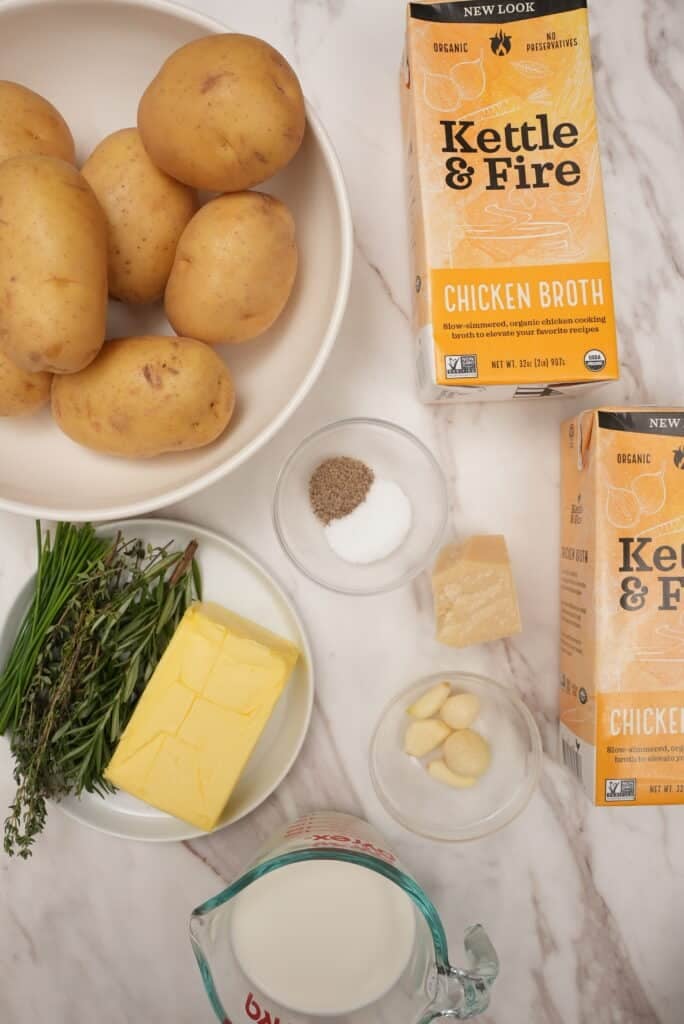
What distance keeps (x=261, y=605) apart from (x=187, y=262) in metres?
0.41

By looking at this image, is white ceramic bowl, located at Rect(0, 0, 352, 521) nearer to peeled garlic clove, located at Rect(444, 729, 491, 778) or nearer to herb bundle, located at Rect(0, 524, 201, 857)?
herb bundle, located at Rect(0, 524, 201, 857)

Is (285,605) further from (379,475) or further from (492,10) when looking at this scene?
(492,10)

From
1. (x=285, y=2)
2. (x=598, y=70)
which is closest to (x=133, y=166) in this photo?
(x=285, y=2)

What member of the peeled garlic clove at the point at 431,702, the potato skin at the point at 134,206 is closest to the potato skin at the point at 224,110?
the potato skin at the point at 134,206

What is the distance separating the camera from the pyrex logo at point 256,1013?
83 centimetres

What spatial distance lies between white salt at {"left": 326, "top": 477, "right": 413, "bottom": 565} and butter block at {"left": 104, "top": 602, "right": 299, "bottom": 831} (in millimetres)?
169

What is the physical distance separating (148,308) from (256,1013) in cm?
77

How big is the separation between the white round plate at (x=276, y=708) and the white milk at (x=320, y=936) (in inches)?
4.1

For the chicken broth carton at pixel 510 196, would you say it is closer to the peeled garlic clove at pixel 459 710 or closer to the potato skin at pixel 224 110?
the potato skin at pixel 224 110

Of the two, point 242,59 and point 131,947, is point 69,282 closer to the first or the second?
point 242,59

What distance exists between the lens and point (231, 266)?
0.70 metres

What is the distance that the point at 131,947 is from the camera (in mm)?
965

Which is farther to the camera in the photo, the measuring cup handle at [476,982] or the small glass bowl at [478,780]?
the small glass bowl at [478,780]

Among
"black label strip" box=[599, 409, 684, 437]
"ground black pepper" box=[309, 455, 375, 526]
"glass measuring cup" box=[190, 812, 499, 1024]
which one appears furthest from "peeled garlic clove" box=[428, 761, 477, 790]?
"black label strip" box=[599, 409, 684, 437]
